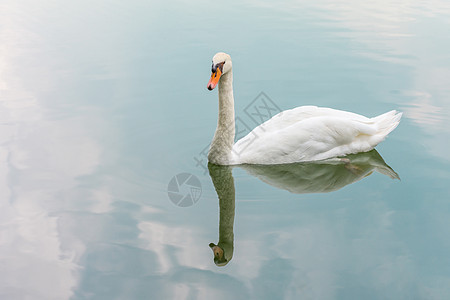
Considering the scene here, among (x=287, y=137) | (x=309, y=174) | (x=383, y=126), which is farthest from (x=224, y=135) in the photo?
(x=383, y=126)

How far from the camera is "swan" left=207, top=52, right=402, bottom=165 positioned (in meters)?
7.77

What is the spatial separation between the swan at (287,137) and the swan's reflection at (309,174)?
97mm

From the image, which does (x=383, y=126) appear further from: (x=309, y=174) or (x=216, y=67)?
(x=216, y=67)

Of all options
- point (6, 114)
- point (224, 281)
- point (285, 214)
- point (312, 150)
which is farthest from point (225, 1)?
point (224, 281)

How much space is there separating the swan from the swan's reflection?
3.8 inches

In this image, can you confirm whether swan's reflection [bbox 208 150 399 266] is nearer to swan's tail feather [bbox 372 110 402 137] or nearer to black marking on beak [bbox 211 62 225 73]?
swan's tail feather [bbox 372 110 402 137]

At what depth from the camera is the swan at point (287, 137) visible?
777cm

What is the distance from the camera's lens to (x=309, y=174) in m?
7.85

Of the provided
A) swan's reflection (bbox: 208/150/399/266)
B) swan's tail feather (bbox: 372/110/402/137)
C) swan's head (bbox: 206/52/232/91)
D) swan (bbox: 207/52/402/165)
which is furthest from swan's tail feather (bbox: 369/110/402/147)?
swan's head (bbox: 206/52/232/91)

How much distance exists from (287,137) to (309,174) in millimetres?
601

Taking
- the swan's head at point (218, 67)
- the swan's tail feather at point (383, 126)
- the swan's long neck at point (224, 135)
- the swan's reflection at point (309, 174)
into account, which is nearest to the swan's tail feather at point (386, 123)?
the swan's tail feather at point (383, 126)

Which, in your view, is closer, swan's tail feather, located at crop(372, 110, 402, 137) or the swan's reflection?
the swan's reflection

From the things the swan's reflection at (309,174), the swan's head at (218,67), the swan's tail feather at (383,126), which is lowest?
the swan's reflection at (309,174)

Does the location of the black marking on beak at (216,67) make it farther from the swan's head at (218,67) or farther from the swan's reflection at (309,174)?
the swan's reflection at (309,174)
